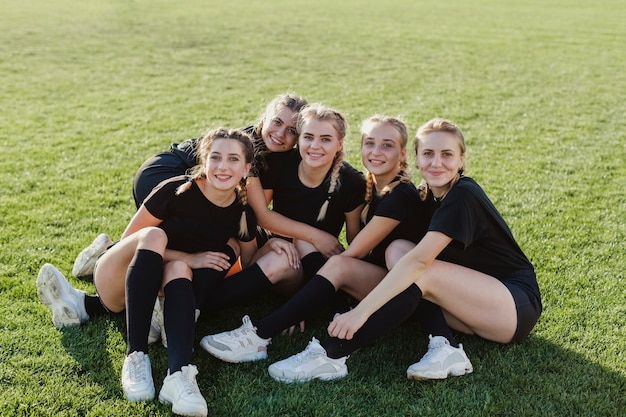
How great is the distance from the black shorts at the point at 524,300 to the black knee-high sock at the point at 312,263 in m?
1.03

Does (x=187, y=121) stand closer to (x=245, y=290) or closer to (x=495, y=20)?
(x=245, y=290)

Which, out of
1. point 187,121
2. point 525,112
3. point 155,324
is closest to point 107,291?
point 155,324

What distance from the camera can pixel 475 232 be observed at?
330 cm

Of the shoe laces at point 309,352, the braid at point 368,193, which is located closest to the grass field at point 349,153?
the shoe laces at point 309,352

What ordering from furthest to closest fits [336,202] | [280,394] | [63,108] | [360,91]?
[360,91] < [63,108] < [336,202] < [280,394]

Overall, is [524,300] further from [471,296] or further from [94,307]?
[94,307]

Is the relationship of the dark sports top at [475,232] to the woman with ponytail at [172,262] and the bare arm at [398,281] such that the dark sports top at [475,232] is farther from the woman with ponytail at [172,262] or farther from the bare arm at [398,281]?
the woman with ponytail at [172,262]

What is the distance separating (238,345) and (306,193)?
1.09 m

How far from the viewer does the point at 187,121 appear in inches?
335

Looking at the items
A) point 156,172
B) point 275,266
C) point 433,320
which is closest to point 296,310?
point 275,266

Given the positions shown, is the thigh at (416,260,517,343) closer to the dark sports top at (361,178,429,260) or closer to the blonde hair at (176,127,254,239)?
the dark sports top at (361,178,429,260)

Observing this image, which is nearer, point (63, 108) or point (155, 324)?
point (155, 324)

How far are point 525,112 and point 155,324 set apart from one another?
23.8 feet

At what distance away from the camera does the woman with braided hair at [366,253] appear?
11.0ft
